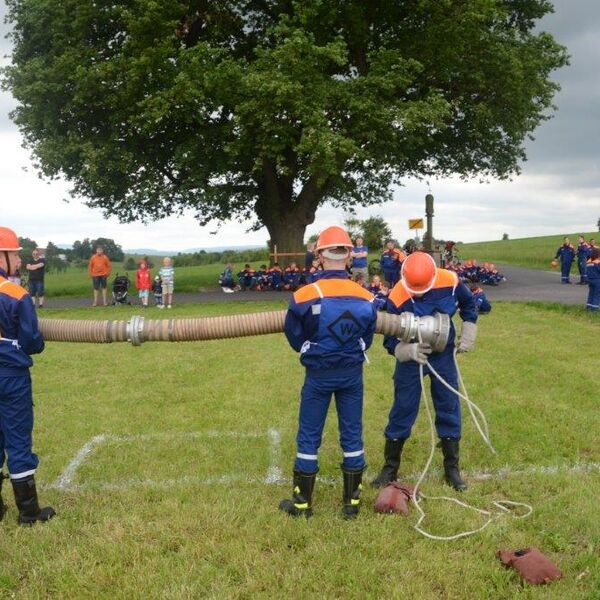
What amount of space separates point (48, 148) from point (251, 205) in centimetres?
968

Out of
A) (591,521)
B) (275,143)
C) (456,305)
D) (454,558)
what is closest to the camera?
(454,558)

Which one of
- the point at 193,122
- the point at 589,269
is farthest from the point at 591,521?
A: the point at 193,122

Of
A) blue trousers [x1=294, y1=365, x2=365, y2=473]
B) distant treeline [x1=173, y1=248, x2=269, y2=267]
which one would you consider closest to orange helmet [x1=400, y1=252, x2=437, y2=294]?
blue trousers [x1=294, y1=365, x2=365, y2=473]

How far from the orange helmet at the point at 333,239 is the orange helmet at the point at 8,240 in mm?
2480

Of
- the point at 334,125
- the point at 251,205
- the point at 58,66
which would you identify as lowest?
the point at 251,205

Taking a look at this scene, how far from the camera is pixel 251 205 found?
29.0 meters

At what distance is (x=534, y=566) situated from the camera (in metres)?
3.89

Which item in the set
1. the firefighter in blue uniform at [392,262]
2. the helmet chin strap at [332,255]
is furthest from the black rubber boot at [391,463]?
the firefighter in blue uniform at [392,262]

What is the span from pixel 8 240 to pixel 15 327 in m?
0.72

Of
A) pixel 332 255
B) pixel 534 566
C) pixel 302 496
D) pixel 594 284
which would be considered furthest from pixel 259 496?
pixel 594 284

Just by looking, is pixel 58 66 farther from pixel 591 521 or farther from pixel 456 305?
pixel 591 521

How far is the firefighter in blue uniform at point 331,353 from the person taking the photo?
479 cm

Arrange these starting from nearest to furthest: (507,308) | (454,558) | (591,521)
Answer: (454,558)
(591,521)
(507,308)

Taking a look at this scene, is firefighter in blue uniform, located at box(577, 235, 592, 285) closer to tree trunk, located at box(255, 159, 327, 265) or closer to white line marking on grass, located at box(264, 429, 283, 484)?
tree trunk, located at box(255, 159, 327, 265)
